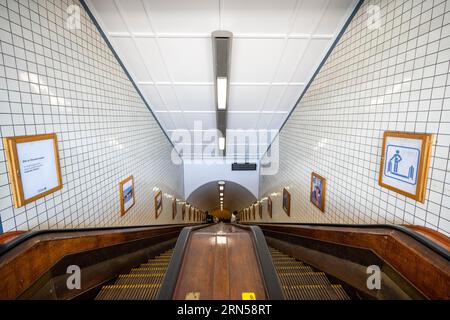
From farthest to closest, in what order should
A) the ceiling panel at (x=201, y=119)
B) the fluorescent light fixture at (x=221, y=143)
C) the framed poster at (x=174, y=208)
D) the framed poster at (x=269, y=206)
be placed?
the framed poster at (x=174, y=208) < the framed poster at (x=269, y=206) < the fluorescent light fixture at (x=221, y=143) < the ceiling panel at (x=201, y=119)

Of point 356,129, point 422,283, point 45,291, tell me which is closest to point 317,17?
point 356,129

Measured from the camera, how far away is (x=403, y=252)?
1.55 meters

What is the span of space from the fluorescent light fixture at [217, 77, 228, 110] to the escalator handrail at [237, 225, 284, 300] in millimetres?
3358

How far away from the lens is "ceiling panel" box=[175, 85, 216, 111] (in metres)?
5.23

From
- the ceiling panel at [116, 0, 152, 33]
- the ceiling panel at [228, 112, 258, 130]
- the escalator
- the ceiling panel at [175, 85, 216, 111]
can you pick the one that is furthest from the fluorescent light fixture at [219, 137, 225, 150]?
the escalator

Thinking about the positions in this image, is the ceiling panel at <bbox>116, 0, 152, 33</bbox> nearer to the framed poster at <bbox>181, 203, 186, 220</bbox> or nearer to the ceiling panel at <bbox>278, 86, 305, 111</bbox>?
the ceiling panel at <bbox>278, 86, 305, 111</bbox>

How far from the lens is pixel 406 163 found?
2.30m

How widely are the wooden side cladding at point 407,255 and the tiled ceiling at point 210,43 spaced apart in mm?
3212

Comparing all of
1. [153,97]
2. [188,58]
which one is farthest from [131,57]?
[153,97]

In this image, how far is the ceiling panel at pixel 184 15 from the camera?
3.26m

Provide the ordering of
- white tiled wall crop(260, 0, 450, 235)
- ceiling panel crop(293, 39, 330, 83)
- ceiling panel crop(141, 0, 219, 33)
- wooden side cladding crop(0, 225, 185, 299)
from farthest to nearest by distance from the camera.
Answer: ceiling panel crop(293, 39, 330, 83)
ceiling panel crop(141, 0, 219, 33)
white tiled wall crop(260, 0, 450, 235)
wooden side cladding crop(0, 225, 185, 299)

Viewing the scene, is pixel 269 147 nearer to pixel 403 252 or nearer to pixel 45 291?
pixel 403 252

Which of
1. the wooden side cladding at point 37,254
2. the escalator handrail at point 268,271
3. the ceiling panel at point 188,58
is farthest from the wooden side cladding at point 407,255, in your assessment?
the ceiling panel at point 188,58

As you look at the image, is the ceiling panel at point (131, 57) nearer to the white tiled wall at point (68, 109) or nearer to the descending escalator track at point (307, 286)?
the white tiled wall at point (68, 109)
